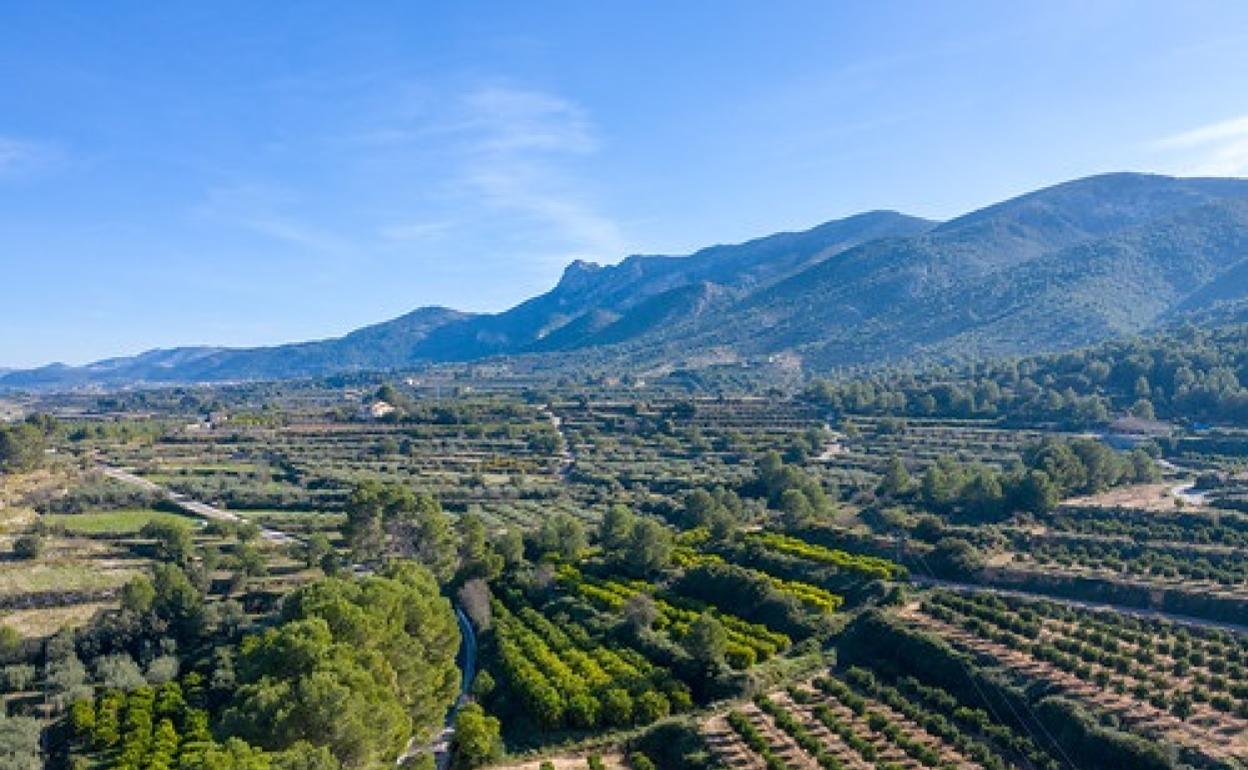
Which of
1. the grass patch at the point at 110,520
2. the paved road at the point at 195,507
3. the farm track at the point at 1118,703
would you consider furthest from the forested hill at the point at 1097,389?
the grass patch at the point at 110,520

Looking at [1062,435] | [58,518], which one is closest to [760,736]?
[58,518]

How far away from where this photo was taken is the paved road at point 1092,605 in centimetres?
4350

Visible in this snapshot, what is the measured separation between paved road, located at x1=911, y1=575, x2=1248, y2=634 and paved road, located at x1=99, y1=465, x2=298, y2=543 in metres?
53.7

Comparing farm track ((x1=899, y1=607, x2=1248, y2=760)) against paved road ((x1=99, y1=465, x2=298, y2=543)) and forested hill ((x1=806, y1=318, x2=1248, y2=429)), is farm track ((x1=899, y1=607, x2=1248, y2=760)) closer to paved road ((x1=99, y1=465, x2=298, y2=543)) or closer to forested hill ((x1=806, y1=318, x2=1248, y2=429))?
paved road ((x1=99, y1=465, x2=298, y2=543))

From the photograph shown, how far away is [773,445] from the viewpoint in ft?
363

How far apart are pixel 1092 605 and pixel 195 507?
77.1 m

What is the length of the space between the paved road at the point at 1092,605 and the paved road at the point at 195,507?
53.7 m

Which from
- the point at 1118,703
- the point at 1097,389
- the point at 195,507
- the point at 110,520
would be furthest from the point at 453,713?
the point at 1097,389

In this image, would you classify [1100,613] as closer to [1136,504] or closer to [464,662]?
[1136,504]

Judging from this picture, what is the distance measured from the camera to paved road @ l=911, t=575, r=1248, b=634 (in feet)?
143

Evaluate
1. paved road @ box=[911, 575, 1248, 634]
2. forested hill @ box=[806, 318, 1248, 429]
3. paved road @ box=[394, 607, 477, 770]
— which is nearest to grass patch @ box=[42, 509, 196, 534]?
paved road @ box=[394, 607, 477, 770]

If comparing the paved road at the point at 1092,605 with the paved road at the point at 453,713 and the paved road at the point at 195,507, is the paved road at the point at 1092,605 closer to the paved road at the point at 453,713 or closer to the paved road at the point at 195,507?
the paved road at the point at 453,713

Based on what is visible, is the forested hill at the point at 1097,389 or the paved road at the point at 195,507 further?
the forested hill at the point at 1097,389

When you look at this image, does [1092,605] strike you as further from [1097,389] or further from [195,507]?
[1097,389]
